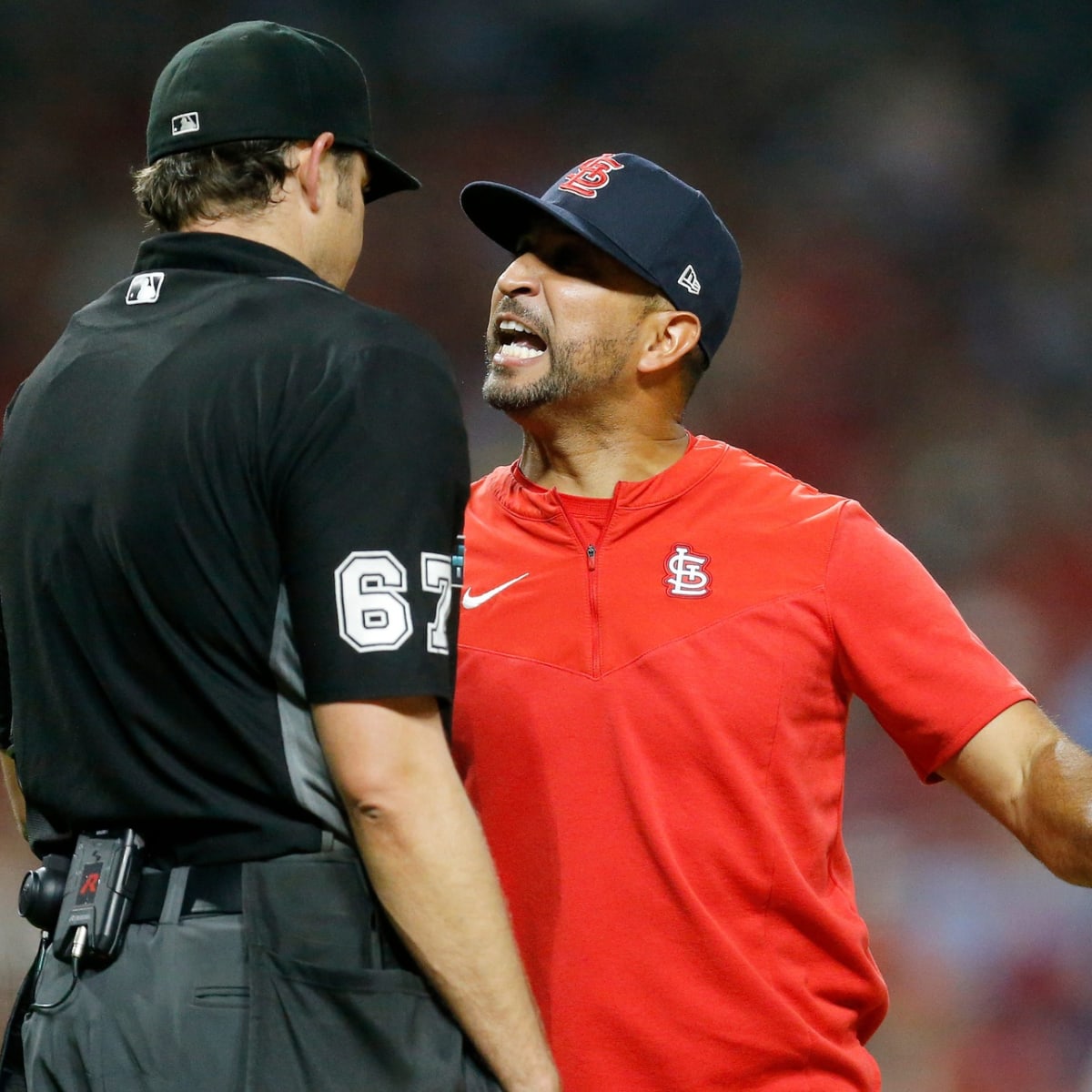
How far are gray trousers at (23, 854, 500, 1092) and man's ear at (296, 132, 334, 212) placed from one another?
715 mm

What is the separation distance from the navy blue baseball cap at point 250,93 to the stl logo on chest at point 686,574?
29.9 inches

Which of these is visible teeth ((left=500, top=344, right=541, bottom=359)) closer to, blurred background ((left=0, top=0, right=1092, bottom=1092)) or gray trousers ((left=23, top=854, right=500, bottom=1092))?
gray trousers ((left=23, top=854, right=500, bottom=1092))

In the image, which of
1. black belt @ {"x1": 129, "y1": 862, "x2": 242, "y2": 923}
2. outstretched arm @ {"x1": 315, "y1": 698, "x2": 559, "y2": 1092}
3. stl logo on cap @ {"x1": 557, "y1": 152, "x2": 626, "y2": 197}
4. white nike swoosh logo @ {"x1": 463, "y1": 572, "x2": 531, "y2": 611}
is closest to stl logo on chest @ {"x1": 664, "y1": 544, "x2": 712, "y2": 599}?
white nike swoosh logo @ {"x1": 463, "y1": 572, "x2": 531, "y2": 611}

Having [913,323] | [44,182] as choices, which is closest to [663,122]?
[913,323]

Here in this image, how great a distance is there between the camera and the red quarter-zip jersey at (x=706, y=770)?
6.47 ft

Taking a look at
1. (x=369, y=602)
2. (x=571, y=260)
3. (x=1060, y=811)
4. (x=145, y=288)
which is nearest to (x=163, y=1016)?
(x=369, y=602)

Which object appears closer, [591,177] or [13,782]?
[13,782]

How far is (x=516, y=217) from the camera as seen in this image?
2.41m

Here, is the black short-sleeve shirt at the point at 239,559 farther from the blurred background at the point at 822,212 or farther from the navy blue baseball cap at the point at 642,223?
the blurred background at the point at 822,212

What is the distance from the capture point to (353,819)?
57.0 inches

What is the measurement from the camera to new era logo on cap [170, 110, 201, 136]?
5.30ft

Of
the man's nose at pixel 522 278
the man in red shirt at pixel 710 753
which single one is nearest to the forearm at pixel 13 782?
the man in red shirt at pixel 710 753

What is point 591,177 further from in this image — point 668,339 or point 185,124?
point 185,124

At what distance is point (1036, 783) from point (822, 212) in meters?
4.01
